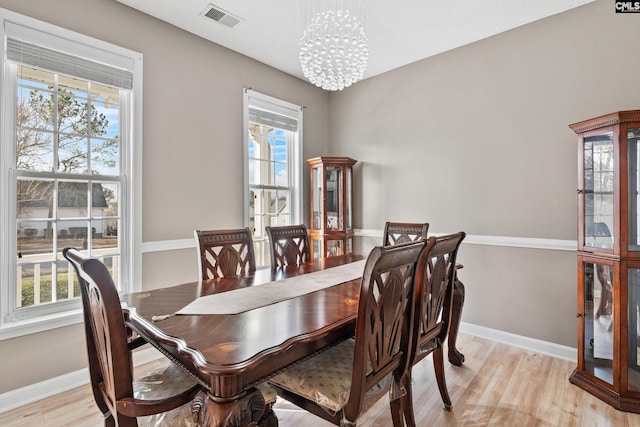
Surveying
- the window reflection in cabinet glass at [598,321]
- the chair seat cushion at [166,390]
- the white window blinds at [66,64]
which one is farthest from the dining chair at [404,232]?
the white window blinds at [66,64]

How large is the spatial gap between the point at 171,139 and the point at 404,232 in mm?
2268

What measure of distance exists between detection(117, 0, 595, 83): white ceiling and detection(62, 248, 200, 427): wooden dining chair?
229cm

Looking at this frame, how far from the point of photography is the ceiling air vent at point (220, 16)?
257 cm

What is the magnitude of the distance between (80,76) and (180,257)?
158cm

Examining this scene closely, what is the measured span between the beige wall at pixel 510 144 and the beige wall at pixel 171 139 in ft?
5.92

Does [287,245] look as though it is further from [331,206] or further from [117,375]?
[117,375]

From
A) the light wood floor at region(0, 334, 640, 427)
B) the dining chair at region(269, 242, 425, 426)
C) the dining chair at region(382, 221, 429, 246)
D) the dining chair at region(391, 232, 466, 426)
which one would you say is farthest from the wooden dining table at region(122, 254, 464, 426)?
the dining chair at region(382, 221, 429, 246)

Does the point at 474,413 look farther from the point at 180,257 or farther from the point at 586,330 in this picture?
the point at 180,257

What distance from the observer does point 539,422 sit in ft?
6.07

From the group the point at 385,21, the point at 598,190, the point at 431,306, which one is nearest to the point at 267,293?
the point at 431,306

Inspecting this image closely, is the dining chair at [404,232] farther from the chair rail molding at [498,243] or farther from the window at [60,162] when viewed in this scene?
the window at [60,162]

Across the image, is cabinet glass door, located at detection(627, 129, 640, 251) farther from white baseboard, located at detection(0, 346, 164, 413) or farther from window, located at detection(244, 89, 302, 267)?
white baseboard, located at detection(0, 346, 164, 413)

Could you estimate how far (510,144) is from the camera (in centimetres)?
292

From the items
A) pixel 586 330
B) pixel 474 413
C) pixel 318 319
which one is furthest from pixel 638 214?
pixel 318 319
